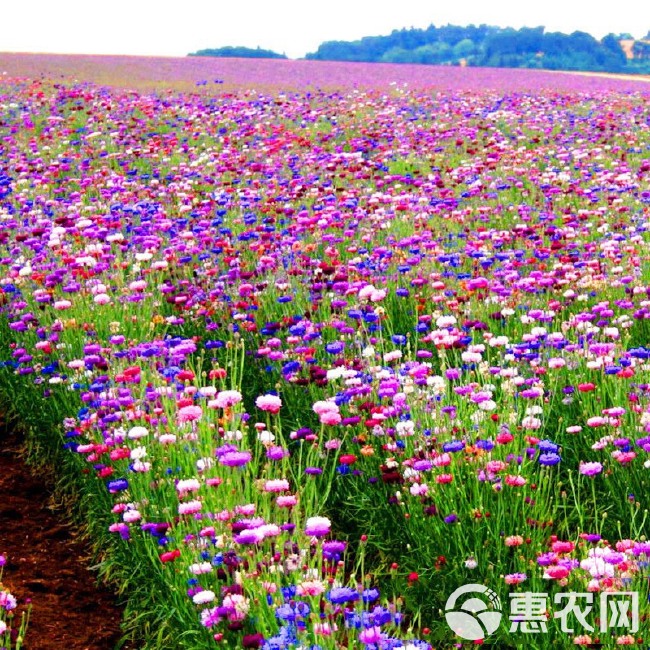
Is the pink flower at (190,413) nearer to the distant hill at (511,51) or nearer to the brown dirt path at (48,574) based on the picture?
the brown dirt path at (48,574)

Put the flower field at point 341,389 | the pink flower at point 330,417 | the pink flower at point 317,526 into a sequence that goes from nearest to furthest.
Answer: the pink flower at point 317,526 → the flower field at point 341,389 → the pink flower at point 330,417

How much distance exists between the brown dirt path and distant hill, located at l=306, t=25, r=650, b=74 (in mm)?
64715

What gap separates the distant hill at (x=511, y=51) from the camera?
67062mm

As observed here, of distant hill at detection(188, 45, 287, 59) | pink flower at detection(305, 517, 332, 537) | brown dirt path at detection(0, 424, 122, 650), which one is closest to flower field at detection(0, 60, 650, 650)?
pink flower at detection(305, 517, 332, 537)

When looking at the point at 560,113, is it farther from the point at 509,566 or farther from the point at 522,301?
the point at 509,566

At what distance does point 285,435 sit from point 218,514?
1.78 m

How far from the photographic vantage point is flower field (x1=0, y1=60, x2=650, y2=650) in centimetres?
328

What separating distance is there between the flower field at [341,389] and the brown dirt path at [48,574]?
0.14 metres

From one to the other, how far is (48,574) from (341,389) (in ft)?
5.79

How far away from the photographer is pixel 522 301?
19.9 ft

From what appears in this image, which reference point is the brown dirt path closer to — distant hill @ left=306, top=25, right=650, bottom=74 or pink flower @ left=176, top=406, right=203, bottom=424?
pink flower @ left=176, top=406, right=203, bottom=424

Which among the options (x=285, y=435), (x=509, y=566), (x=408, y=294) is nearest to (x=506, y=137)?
(x=408, y=294)

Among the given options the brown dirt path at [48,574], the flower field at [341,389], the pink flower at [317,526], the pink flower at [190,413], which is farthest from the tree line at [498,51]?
the pink flower at [317,526]

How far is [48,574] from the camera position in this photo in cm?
441
